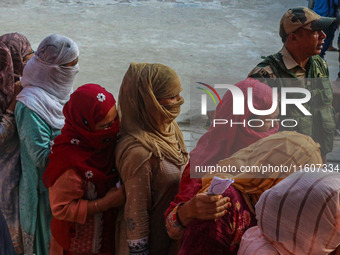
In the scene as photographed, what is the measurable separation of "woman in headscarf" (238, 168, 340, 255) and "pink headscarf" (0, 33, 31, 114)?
187cm

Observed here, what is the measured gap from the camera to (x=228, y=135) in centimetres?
237

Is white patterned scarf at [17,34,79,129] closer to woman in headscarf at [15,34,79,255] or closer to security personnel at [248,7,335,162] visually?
woman in headscarf at [15,34,79,255]

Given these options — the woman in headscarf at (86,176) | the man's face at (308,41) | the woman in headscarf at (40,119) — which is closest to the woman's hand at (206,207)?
the woman in headscarf at (86,176)

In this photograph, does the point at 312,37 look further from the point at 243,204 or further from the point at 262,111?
A: the point at 243,204

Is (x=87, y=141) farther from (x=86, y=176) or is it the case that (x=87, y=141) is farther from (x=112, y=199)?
(x=112, y=199)

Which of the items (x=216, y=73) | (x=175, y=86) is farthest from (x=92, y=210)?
(x=216, y=73)

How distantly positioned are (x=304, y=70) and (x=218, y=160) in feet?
4.46

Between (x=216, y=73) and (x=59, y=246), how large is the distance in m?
5.37

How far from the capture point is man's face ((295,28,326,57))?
Answer: 3.29 meters

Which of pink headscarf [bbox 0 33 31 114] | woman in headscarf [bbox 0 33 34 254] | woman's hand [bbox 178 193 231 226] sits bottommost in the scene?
woman in headscarf [bbox 0 33 34 254]

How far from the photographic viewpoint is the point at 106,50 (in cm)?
827

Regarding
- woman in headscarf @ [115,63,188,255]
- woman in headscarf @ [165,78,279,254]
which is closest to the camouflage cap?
woman in headscarf @ [165,78,279,254]

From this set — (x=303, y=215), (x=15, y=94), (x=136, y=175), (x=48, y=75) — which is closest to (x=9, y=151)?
(x=15, y=94)

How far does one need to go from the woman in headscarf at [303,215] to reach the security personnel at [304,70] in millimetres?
1653
